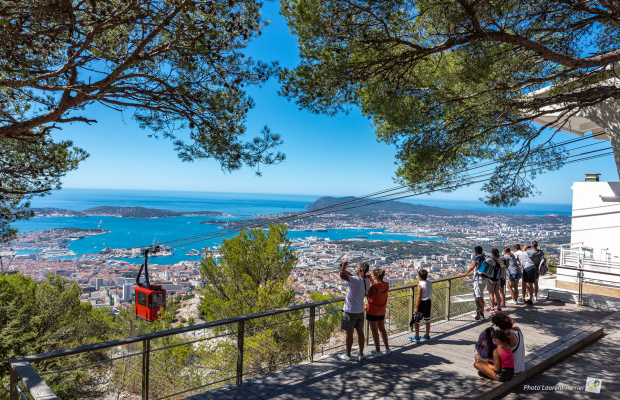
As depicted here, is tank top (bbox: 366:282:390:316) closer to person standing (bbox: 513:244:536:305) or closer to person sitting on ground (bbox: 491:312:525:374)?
person sitting on ground (bbox: 491:312:525:374)

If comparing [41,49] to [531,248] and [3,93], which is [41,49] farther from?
[531,248]

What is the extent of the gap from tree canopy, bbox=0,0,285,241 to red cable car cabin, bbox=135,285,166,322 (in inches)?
218

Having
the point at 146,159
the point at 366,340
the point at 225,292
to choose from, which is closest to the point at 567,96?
the point at 366,340

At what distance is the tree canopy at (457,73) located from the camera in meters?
5.31

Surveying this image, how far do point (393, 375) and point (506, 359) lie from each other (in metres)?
1.39

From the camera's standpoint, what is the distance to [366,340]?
5.83 meters

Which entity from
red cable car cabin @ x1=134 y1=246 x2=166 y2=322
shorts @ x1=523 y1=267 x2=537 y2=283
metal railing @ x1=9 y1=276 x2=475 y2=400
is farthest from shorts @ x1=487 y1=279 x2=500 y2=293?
red cable car cabin @ x1=134 y1=246 x2=166 y2=322

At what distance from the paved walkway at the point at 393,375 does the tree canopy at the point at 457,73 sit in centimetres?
343

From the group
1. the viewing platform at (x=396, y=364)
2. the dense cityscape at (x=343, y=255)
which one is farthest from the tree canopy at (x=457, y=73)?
the dense cityscape at (x=343, y=255)

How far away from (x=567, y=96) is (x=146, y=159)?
318 feet

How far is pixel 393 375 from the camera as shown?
4535 mm

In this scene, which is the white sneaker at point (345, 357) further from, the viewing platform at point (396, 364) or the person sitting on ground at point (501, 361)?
the person sitting on ground at point (501, 361)

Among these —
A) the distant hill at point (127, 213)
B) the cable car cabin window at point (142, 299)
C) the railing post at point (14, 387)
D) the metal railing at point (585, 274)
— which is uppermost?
the railing post at point (14, 387)

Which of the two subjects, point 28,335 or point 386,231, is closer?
point 28,335
